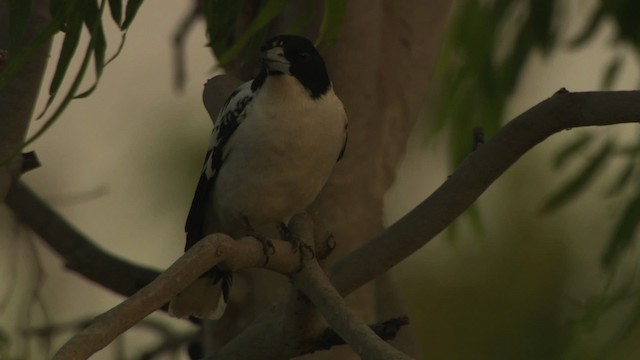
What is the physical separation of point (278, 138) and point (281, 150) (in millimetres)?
23

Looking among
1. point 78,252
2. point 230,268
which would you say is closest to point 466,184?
point 230,268

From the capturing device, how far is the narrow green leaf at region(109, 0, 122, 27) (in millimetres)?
2764

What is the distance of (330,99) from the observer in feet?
10.1

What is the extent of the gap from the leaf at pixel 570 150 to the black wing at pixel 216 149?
87 centimetres

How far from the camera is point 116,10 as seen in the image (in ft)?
9.10

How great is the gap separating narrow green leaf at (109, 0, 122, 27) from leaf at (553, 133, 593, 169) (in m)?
1.29

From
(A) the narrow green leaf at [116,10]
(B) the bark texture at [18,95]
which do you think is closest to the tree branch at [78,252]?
(B) the bark texture at [18,95]

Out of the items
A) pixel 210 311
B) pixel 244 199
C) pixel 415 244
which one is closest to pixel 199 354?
pixel 210 311

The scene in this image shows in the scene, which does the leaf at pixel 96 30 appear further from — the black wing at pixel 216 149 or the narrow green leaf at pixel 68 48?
the black wing at pixel 216 149

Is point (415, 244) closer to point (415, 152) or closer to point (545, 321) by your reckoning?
point (415, 152)

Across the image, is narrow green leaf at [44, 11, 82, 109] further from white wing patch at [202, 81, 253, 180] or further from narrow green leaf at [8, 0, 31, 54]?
white wing patch at [202, 81, 253, 180]

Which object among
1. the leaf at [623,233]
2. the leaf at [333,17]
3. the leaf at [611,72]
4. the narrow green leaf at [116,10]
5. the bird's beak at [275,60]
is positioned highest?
the leaf at [611,72]

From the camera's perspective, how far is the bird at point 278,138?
9.80 feet

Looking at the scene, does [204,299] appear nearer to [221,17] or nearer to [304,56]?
[304,56]
